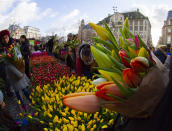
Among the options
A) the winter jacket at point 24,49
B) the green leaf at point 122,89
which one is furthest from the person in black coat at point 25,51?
the green leaf at point 122,89

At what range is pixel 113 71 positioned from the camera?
82 cm

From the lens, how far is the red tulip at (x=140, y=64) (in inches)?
26.5

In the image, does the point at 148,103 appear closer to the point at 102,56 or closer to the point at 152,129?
the point at 152,129

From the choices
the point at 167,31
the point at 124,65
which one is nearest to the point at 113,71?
the point at 124,65

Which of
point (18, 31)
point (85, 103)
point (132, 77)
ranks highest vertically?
Result: point (18, 31)

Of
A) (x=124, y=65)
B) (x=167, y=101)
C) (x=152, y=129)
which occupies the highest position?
(x=124, y=65)

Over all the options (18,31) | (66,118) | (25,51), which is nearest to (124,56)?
(66,118)

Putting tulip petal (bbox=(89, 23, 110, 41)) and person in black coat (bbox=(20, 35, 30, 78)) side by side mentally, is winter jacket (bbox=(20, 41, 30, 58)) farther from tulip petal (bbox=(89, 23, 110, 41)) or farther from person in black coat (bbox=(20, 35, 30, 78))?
tulip petal (bbox=(89, 23, 110, 41))

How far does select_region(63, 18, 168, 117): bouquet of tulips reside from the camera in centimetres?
63

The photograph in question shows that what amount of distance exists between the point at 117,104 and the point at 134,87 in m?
0.11

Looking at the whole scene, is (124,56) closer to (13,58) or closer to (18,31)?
(13,58)

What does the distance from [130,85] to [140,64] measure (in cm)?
12

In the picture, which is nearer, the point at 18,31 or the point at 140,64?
the point at 140,64

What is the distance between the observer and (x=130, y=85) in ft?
2.43
